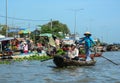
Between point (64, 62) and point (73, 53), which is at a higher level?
point (73, 53)

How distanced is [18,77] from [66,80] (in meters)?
2.56

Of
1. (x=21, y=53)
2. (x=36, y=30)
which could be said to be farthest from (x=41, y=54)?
(x=36, y=30)

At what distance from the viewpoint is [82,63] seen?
77.4 ft

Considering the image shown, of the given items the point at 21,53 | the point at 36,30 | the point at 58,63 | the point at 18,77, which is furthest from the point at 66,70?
the point at 36,30

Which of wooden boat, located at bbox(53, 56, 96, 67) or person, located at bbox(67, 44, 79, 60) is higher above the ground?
person, located at bbox(67, 44, 79, 60)

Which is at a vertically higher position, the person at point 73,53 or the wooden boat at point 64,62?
the person at point 73,53

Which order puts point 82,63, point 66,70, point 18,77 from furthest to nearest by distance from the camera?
point 82,63 < point 66,70 < point 18,77

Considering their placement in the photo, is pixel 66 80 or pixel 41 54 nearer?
pixel 66 80

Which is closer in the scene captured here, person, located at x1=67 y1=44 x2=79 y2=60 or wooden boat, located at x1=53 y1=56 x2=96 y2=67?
wooden boat, located at x1=53 y1=56 x2=96 y2=67

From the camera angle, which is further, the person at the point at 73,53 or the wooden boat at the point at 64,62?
the person at the point at 73,53

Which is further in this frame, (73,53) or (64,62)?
(73,53)

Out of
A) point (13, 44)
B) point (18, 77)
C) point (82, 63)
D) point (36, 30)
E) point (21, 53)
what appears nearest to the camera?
point (18, 77)

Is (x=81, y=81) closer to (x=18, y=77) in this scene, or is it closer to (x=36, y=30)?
(x=18, y=77)

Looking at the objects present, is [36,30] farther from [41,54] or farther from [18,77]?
[18,77]
